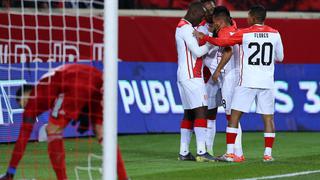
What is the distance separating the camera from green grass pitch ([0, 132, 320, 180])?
39.5 ft

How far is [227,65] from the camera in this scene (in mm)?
13898

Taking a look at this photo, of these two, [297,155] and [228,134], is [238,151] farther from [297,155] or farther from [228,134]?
[297,155]

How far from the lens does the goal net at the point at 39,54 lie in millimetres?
14656

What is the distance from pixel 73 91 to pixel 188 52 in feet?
12.2

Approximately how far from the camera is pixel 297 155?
47.9 feet

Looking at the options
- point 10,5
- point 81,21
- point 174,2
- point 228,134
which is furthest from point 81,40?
point 174,2

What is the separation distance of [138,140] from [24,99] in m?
6.73

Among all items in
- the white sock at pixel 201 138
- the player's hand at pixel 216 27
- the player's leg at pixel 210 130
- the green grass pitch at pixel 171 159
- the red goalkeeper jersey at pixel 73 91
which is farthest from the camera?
the player's leg at pixel 210 130

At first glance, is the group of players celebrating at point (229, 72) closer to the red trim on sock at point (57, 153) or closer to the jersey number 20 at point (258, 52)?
the jersey number 20 at point (258, 52)

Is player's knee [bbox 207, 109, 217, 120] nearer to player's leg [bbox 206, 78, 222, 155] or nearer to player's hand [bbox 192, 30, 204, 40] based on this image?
player's leg [bbox 206, 78, 222, 155]

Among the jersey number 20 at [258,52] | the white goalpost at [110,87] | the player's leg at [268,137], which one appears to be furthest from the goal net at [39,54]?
the white goalpost at [110,87]

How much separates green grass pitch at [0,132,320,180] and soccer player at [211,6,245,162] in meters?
0.73

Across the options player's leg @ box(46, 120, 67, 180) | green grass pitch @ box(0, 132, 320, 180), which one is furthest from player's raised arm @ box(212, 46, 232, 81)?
player's leg @ box(46, 120, 67, 180)

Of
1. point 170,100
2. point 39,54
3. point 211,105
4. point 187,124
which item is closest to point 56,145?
point 187,124
